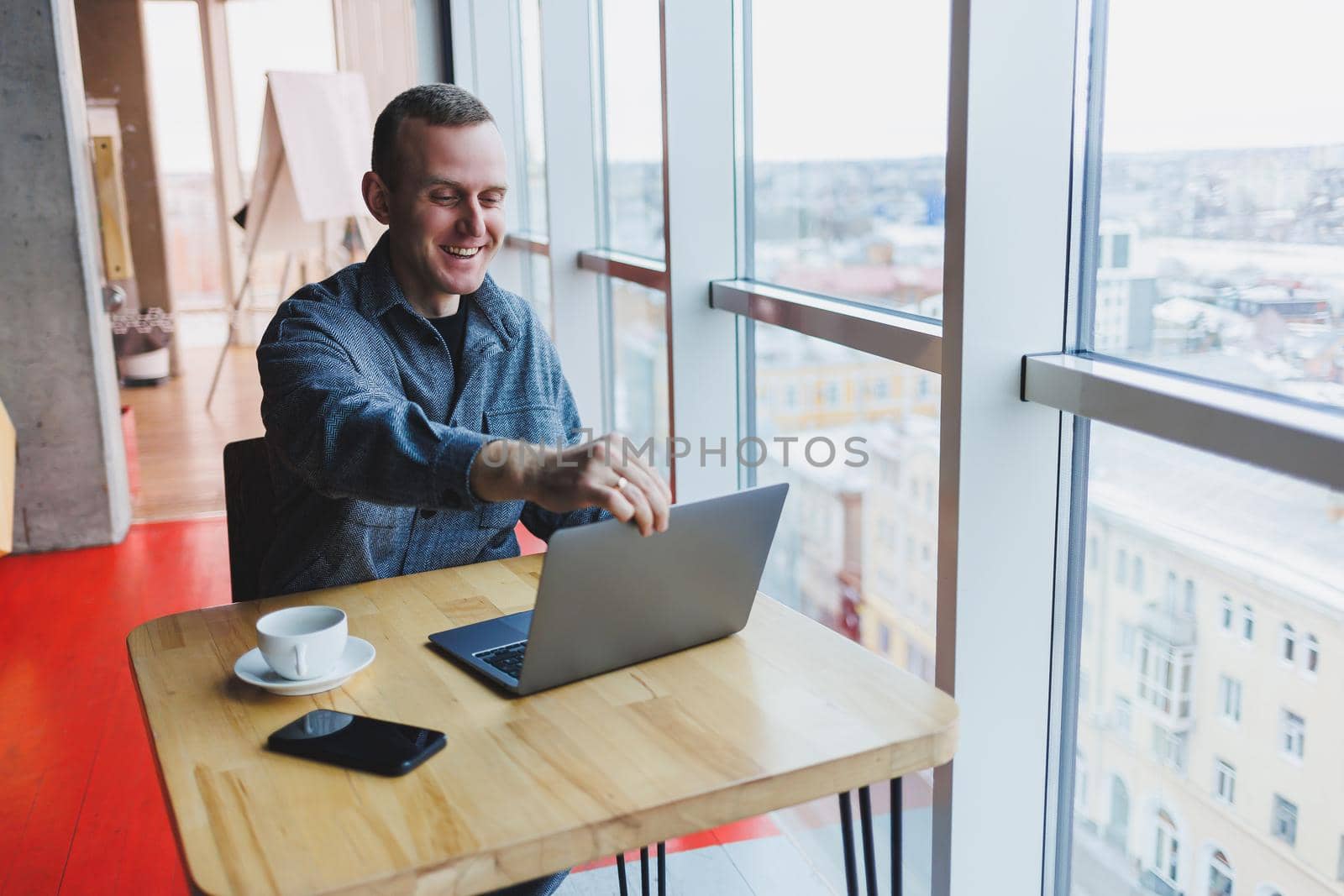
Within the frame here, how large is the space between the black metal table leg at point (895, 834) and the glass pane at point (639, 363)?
204cm

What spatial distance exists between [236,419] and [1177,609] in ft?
13.9

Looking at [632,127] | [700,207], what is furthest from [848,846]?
[632,127]

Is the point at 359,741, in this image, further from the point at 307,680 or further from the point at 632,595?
the point at 632,595

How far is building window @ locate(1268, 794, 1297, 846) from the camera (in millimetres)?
1322

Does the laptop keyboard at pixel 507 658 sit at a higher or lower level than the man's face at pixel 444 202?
lower

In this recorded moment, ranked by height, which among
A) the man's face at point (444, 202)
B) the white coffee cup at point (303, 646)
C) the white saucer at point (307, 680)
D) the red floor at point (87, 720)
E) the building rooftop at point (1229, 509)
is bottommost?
the red floor at point (87, 720)

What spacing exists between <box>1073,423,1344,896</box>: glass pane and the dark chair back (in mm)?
1156

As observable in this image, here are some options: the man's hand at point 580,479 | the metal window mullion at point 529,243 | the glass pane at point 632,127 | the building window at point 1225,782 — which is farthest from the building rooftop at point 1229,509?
the metal window mullion at point 529,243

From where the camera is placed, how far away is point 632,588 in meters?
1.18

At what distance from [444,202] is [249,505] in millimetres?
513

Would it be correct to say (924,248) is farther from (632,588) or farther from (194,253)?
(194,253)

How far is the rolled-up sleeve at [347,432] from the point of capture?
1315 millimetres

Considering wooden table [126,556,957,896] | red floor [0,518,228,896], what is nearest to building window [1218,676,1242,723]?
wooden table [126,556,957,896]

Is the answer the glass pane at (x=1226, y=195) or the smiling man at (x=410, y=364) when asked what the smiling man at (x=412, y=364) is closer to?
the smiling man at (x=410, y=364)
